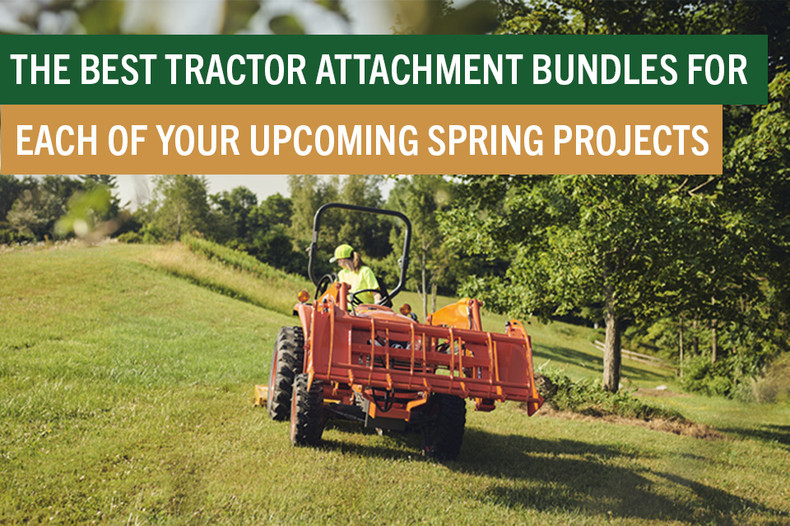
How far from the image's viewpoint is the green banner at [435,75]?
2.96 meters

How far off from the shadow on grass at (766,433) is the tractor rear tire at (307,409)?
9.15 metres

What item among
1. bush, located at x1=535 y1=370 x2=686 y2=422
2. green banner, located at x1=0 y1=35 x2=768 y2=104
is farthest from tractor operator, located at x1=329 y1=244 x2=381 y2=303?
bush, located at x1=535 y1=370 x2=686 y2=422

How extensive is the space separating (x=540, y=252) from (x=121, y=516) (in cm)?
875

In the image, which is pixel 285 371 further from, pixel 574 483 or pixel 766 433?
pixel 766 433

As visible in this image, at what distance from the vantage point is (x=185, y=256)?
23.2 meters

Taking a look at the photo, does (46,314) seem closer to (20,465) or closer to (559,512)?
(20,465)

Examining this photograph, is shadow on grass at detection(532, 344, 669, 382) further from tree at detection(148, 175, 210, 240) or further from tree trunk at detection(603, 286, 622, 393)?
tree at detection(148, 175, 210, 240)

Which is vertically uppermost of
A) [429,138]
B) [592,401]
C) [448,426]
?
[429,138]

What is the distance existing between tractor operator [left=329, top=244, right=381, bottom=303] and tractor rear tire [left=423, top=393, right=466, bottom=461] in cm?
144

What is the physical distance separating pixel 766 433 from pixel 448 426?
383 inches

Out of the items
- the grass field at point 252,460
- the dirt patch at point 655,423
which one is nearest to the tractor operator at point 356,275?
the grass field at point 252,460

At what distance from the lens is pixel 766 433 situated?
41.5 ft

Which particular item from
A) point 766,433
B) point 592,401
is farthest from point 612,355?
point 766,433

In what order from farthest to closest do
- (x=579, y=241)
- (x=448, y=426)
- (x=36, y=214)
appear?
(x=579, y=241)
(x=448, y=426)
(x=36, y=214)
